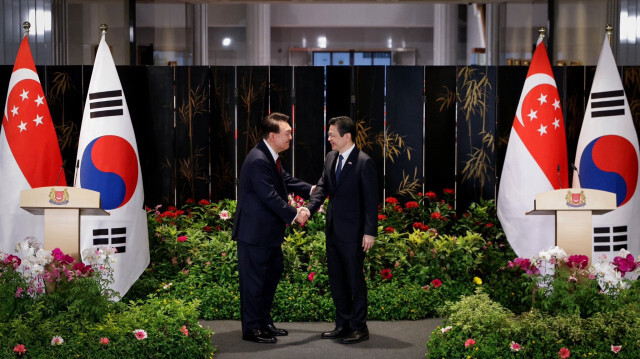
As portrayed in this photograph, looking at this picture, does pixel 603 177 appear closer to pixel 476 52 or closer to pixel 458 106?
pixel 458 106

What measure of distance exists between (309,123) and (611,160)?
2949mm

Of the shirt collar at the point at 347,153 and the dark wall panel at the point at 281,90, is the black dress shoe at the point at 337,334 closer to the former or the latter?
the shirt collar at the point at 347,153

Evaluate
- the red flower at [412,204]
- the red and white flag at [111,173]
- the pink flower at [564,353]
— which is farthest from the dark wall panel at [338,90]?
the pink flower at [564,353]

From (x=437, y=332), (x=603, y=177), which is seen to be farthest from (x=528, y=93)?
(x=437, y=332)

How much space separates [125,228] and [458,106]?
3564mm

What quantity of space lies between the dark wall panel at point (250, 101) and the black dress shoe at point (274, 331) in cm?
246

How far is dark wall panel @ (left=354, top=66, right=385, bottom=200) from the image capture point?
7598mm

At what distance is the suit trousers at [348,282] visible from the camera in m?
5.47

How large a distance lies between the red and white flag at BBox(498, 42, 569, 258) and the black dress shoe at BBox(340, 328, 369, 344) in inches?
64.7

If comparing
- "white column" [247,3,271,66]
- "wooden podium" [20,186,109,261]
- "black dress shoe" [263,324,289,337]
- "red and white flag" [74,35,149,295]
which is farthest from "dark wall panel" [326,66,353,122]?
"white column" [247,3,271,66]

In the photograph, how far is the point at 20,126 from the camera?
6.14 meters

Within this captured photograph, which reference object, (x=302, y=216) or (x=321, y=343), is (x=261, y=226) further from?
(x=321, y=343)

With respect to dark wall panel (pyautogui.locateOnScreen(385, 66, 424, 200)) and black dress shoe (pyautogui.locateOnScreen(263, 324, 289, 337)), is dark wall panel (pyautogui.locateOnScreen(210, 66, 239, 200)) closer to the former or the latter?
dark wall panel (pyautogui.locateOnScreen(385, 66, 424, 200))

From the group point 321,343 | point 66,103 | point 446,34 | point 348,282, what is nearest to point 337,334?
point 321,343
